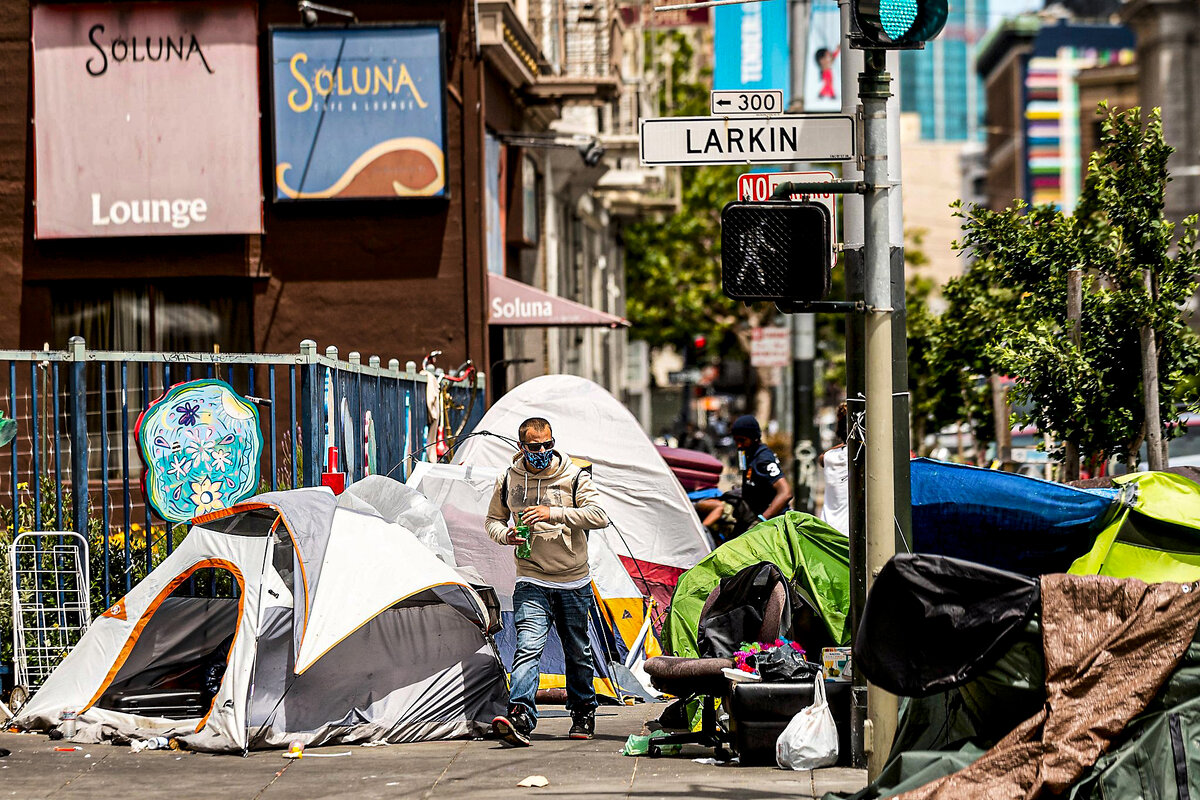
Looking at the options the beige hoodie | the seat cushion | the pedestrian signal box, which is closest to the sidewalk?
the seat cushion

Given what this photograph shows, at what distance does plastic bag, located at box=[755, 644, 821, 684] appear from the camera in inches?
321

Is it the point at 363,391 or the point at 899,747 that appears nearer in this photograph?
the point at 899,747

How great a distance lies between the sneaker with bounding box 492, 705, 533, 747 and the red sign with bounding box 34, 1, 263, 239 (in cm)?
928

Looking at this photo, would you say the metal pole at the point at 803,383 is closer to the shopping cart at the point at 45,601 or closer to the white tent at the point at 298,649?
the white tent at the point at 298,649

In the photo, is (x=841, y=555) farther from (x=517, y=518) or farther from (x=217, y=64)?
(x=217, y=64)

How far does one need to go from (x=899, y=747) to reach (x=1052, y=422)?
4.92 m

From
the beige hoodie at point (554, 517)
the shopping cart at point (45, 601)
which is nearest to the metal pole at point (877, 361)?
the beige hoodie at point (554, 517)

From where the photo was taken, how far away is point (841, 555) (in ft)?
31.1

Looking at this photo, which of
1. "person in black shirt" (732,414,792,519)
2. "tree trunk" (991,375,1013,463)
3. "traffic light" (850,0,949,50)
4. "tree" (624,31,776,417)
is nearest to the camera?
"traffic light" (850,0,949,50)

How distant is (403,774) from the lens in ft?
26.2

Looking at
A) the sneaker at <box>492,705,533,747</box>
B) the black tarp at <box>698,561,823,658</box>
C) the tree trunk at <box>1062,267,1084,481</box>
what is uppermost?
the tree trunk at <box>1062,267,1084,481</box>

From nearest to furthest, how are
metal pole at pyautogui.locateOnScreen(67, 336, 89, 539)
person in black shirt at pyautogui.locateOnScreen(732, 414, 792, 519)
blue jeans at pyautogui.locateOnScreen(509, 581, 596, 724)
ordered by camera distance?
blue jeans at pyautogui.locateOnScreen(509, 581, 596, 724)
metal pole at pyautogui.locateOnScreen(67, 336, 89, 539)
person in black shirt at pyautogui.locateOnScreen(732, 414, 792, 519)

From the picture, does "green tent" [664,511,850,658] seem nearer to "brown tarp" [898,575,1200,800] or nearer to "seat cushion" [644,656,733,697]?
"seat cushion" [644,656,733,697]

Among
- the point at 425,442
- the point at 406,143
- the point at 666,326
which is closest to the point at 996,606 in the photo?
the point at 425,442
